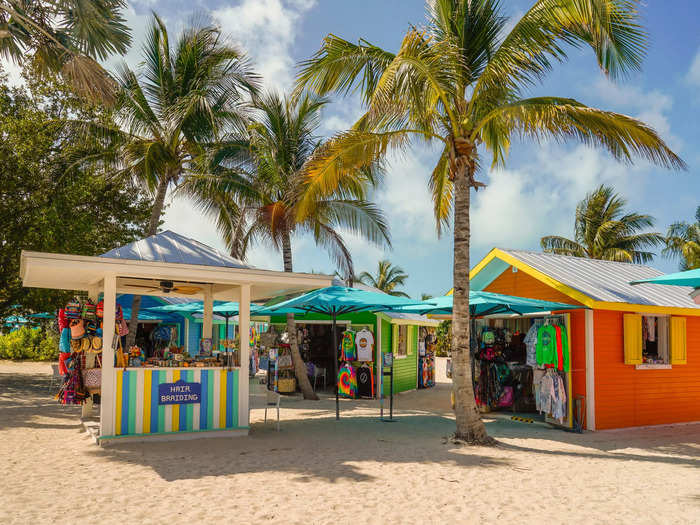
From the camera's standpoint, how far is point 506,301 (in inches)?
388

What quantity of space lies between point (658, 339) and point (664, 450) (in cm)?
360

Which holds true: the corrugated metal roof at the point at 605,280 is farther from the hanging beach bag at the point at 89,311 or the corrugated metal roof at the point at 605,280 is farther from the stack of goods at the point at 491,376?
the hanging beach bag at the point at 89,311

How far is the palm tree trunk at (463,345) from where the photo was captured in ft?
28.3

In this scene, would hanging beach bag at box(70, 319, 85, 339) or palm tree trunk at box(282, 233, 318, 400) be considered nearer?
hanging beach bag at box(70, 319, 85, 339)

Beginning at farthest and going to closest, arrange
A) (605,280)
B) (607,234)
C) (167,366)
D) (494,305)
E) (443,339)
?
1. (443,339)
2. (607,234)
3. (605,280)
4. (494,305)
5. (167,366)

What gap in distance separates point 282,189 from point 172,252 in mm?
5828

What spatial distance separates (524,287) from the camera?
1212 cm

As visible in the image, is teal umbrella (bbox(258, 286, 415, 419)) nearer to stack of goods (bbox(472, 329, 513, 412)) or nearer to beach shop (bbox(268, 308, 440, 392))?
stack of goods (bbox(472, 329, 513, 412))

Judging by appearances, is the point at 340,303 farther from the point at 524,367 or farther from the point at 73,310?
the point at 73,310

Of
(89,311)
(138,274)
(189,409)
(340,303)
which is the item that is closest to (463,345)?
(340,303)

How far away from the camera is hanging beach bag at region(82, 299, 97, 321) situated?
354 inches

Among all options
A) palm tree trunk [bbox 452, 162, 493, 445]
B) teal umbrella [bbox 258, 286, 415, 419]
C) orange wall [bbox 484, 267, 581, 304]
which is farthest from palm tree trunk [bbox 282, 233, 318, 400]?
palm tree trunk [bbox 452, 162, 493, 445]

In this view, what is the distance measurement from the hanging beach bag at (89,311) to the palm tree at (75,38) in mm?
3435

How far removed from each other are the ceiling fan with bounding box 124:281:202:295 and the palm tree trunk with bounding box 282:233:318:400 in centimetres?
363
